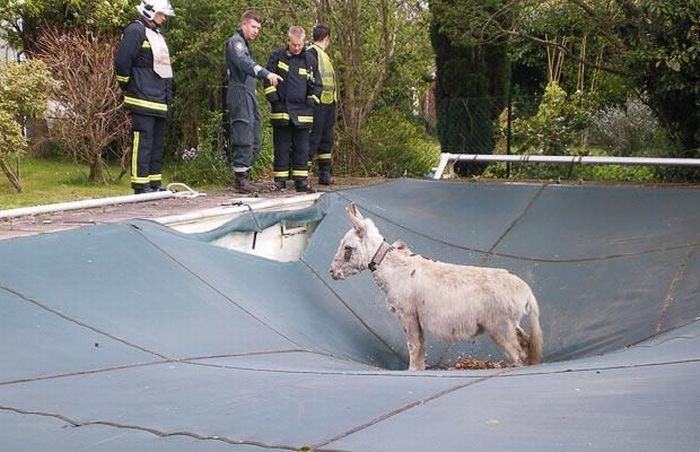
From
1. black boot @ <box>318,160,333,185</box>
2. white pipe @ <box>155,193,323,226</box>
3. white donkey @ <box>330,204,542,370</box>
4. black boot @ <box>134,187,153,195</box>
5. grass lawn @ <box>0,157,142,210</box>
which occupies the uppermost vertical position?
black boot @ <box>318,160,333,185</box>

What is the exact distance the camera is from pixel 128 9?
1756cm

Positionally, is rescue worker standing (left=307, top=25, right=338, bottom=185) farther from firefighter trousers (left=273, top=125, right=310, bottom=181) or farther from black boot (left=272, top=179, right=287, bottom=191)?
black boot (left=272, top=179, right=287, bottom=191)

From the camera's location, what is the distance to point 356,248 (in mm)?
6441

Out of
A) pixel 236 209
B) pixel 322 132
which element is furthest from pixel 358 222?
pixel 322 132

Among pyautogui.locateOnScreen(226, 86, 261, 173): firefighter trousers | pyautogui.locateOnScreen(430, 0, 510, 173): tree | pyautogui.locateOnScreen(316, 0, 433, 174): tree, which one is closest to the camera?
pyautogui.locateOnScreen(226, 86, 261, 173): firefighter trousers

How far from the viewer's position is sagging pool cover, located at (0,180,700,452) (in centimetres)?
309

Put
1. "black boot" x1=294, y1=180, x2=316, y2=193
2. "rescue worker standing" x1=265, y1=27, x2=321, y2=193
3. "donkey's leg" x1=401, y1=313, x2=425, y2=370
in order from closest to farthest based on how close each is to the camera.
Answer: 1. "donkey's leg" x1=401, y1=313, x2=425, y2=370
2. "rescue worker standing" x1=265, y1=27, x2=321, y2=193
3. "black boot" x1=294, y1=180, x2=316, y2=193

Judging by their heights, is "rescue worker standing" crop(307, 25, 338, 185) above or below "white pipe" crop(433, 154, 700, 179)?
above

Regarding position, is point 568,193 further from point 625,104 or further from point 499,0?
point 625,104

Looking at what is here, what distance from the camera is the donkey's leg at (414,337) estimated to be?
6.34m

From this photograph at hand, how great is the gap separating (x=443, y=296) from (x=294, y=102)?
4720mm

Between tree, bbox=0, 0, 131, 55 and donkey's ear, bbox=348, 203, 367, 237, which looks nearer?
donkey's ear, bbox=348, 203, 367, 237

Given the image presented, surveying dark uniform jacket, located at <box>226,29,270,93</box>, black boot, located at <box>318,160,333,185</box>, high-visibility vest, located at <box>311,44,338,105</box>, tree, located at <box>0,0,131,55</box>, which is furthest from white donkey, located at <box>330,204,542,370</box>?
tree, located at <box>0,0,131,55</box>

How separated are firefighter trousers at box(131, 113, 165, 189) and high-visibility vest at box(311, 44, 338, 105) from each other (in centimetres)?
229
